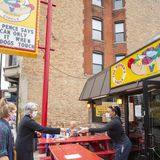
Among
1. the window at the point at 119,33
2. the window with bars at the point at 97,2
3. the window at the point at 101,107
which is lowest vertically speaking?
the window at the point at 101,107

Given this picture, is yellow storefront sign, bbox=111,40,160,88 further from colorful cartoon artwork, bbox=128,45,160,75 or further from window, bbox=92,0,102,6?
window, bbox=92,0,102,6

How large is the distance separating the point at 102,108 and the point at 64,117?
22.6 feet

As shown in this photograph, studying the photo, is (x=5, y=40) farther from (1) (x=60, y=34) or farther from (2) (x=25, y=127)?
(1) (x=60, y=34)

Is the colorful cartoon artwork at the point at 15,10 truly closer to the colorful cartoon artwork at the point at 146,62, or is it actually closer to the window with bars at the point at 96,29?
the colorful cartoon artwork at the point at 146,62

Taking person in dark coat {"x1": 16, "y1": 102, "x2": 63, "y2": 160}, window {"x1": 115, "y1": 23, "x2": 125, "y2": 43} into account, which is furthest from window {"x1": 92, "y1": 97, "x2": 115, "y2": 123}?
window {"x1": 115, "y1": 23, "x2": 125, "y2": 43}

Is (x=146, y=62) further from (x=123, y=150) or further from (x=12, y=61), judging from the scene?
(x=12, y=61)

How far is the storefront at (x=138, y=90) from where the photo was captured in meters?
6.40

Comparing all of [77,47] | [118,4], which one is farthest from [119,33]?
[77,47]

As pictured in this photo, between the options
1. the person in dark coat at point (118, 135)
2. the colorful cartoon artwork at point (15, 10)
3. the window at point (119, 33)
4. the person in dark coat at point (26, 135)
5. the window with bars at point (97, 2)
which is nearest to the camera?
the person in dark coat at point (26, 135)

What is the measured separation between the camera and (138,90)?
28.0 feet

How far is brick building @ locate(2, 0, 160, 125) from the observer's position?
720 inches

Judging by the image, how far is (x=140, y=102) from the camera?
879cm

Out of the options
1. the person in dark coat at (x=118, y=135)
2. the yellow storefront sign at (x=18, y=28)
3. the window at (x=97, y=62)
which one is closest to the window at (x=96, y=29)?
the window at (x=97, y=62)

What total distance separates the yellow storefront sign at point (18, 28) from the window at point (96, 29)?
12765 millimetres
